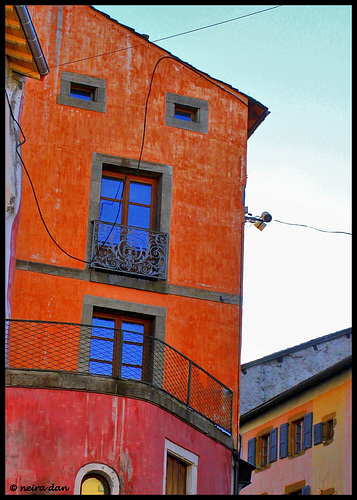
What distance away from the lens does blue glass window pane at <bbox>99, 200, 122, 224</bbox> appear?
1894cm

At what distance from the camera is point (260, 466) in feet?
90.9

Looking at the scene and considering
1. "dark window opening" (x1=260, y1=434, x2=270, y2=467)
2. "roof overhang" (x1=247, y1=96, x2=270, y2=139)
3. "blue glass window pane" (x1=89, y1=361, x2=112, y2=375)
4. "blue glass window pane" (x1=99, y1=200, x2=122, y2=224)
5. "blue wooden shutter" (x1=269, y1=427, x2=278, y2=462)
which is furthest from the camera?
"dark window opening" (x1=260, y1=434, x2=270, y2=467)

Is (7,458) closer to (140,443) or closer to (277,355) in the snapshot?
(140,443)

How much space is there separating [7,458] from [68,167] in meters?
6.42

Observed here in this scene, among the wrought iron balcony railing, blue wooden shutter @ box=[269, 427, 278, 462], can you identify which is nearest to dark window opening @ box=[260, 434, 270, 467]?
blue wooden shutter @ box=[269, 427, 278, 462]

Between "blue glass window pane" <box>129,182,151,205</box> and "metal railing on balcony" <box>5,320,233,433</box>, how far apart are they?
284cm

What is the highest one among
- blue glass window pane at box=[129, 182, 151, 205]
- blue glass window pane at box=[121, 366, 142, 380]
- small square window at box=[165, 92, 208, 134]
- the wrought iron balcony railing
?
small square window at box=[165, 92, 208, 134]

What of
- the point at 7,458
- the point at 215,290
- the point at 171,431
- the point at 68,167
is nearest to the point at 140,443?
the point at 171,431

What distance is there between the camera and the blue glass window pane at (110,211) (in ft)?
62.1

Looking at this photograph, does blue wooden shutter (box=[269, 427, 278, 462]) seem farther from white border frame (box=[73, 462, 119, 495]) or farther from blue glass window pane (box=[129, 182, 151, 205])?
white border frame (box=[73, 462, 119, 495])

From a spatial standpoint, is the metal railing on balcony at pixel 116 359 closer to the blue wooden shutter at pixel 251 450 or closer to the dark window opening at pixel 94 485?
the dark window opening at pixel 94 485

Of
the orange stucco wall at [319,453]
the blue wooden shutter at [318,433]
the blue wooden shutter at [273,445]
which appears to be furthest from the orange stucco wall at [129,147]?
the blue wooden shutter at [273,445]

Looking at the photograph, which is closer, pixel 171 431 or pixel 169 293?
pixel 171 431

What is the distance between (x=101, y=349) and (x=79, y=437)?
296cm
